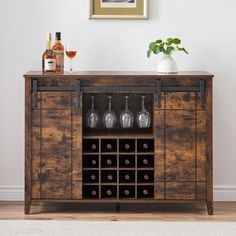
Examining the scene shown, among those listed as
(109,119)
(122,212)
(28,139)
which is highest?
(109,119)

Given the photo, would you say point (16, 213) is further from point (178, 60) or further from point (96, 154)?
point (178, 60)

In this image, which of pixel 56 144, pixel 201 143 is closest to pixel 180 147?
pixel 201 143

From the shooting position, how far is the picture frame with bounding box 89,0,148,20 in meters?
4.94

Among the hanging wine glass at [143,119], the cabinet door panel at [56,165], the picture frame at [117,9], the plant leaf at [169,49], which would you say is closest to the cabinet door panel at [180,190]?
the hanging wine glass at [143,119]

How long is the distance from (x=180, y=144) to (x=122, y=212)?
1.97 ft

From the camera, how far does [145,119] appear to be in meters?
4.68

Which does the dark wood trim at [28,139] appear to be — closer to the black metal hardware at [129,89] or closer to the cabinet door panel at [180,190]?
the black metal hardware at [129,89]

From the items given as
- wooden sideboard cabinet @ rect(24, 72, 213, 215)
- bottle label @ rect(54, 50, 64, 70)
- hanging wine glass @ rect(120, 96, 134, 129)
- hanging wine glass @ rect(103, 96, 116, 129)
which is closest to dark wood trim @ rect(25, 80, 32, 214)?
wooden sideboard cabinet @ rect(24, 72, 213, 215)

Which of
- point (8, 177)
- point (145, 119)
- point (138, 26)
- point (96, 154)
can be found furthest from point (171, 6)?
point (8, 177)

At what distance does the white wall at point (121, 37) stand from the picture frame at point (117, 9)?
46 millimetres

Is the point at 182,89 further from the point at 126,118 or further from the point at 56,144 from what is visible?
the point at 56,144

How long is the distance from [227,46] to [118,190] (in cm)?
130

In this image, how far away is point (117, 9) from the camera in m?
4.95

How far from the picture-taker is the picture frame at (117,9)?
4941 mm
